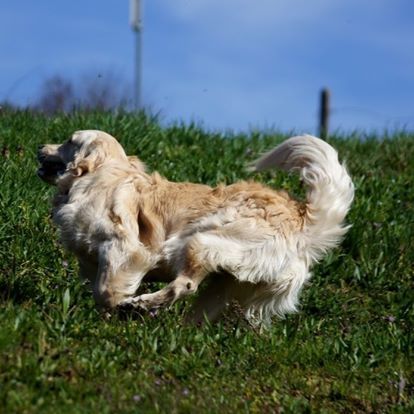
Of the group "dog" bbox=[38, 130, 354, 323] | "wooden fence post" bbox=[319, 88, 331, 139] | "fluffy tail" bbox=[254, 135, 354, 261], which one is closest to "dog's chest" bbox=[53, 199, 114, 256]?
"dog" bbox=[38, 130, 354, 323]

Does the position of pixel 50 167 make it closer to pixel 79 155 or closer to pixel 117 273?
pixel 79 155

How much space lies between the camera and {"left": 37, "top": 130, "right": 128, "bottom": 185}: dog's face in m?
6.94

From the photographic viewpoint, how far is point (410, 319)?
762cm

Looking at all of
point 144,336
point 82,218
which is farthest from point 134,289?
point 144,336

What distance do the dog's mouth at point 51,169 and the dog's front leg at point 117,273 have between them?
Result: 1119 millimetres

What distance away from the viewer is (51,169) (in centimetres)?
732

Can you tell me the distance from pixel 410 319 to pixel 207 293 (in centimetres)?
202

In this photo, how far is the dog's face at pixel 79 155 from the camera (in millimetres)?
6941

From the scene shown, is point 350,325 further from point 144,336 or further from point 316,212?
point 144,336

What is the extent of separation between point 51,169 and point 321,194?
2214mm

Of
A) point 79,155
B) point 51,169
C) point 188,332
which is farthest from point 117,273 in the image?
point 51,169

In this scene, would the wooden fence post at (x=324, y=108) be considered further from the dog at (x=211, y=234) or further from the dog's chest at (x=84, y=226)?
the dog's chest at (x=84, y=226)

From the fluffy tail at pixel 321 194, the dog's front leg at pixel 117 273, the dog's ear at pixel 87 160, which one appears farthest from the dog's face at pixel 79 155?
the fluffy tail at pixel 321 194

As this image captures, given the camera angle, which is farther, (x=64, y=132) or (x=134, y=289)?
(x=64, y=132)
